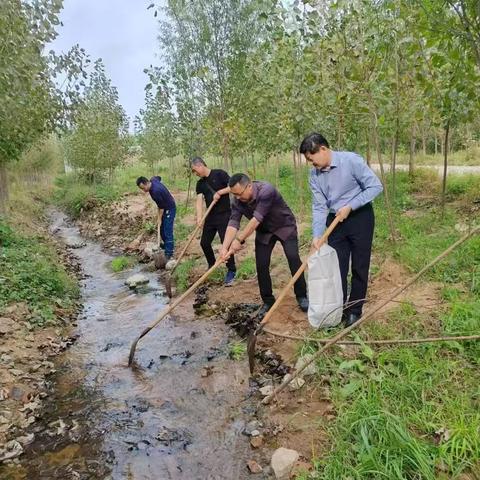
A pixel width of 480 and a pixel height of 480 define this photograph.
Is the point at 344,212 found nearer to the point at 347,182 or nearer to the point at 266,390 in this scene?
the point at 347,182

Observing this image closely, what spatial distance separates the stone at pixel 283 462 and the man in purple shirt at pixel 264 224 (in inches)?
89.6

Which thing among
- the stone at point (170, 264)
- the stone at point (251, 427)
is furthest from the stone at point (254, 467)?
the stone at point (170, 264)

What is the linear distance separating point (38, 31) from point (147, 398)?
16.2 feet

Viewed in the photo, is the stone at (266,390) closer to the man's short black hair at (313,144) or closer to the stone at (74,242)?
the man's short black hair at (313,144)

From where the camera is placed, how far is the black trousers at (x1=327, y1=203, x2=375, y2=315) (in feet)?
13.9

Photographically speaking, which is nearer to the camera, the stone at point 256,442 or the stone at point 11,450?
the stone at point 256,442

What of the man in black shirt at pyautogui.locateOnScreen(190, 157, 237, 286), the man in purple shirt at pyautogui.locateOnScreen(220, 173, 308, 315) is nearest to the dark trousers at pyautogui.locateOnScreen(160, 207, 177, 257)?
the man in black shirt at pyautogui.locateOnScreen(190, 157, 237, 286)

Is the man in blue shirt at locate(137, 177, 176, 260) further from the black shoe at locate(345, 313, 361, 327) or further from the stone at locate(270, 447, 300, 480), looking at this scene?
the stone at locate(270, 447, 300, 480)

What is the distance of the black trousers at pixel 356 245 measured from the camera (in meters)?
4.23

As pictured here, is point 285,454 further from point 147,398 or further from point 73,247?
point 73,247

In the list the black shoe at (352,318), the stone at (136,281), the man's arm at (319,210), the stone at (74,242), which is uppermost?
the man's arm at (319,210)

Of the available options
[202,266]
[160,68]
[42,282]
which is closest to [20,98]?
[42,282]

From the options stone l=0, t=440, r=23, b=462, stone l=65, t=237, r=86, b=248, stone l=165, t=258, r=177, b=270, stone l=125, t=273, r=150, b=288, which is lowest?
stone l=65, t=237, r=86, b=248

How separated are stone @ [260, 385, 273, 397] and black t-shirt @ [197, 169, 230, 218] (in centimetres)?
332
